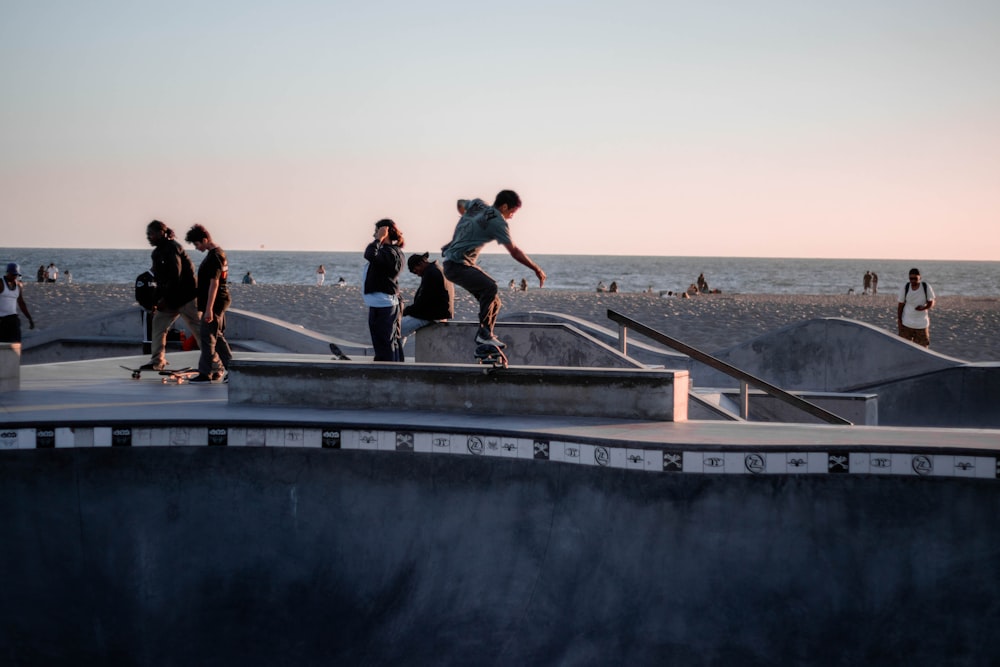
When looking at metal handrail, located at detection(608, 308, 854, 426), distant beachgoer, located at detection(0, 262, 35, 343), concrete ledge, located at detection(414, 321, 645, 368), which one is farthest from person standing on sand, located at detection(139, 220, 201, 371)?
distant beachgoer, located at detection(0, 262, 35, 343)

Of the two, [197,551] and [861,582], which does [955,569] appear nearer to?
[861,582]

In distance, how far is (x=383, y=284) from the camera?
8344mm

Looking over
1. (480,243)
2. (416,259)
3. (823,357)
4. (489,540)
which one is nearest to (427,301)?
(416,259)

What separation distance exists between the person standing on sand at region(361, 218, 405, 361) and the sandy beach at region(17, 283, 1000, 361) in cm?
1600

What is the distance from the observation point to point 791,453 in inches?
214

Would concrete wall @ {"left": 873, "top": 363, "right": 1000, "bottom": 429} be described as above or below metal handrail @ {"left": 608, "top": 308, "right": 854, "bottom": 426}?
below

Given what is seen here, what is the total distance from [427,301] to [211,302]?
211cm

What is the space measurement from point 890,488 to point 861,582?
54 cm

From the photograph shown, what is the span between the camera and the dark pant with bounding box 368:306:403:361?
8477 mm

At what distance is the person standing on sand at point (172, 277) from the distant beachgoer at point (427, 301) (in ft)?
7.27

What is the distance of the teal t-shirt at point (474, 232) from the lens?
295 inches

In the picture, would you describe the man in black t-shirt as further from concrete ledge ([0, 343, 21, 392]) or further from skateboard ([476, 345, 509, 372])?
skateboard ([476, 345, 509, 372])

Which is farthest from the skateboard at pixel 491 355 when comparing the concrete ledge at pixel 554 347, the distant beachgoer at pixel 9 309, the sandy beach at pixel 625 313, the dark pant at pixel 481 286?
the sandy beach at pixel 625 313

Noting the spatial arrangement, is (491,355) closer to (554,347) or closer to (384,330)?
(384,330)
